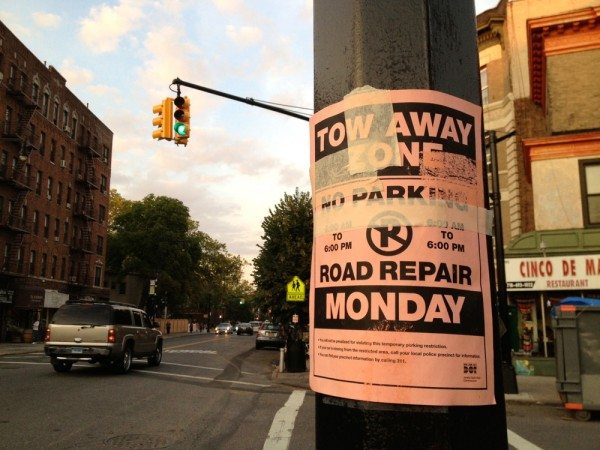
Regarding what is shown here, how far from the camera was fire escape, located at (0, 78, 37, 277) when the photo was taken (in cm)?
3603

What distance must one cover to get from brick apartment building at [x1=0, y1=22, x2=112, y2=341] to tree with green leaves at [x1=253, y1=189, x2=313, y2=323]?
19.2 m

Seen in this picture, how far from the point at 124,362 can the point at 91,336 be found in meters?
1.24

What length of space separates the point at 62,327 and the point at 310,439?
34.3 feet

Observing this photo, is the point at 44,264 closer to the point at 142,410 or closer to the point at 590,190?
the point at 142,410

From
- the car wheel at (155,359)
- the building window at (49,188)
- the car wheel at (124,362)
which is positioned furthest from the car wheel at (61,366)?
the building window at (49,188)

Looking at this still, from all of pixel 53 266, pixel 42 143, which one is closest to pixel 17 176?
pixel 42 143

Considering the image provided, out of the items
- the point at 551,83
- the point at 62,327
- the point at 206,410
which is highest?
the point at 551,83

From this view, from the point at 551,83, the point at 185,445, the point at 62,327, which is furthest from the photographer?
the point at 551,83

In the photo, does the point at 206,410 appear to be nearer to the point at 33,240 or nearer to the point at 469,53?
the point at 469,53

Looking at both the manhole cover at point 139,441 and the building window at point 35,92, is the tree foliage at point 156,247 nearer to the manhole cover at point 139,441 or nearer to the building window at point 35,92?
the building window at point 35,92

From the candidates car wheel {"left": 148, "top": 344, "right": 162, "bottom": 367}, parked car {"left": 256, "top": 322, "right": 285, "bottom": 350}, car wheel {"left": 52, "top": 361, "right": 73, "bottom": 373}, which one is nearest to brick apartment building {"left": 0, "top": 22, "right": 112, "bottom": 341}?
parked car {"left": 256, "top": 322, "right": 285, "bottom": 350}

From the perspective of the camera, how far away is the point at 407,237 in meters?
1.87

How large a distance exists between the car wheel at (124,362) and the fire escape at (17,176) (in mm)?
23467

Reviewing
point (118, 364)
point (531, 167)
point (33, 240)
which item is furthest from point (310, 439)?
point (33, 240)
